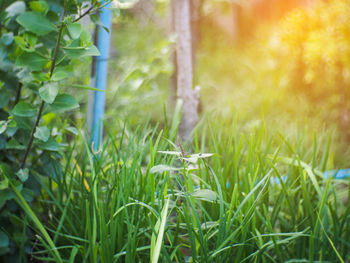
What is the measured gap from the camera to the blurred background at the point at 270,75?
1994 mm

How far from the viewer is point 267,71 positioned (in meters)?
2.98

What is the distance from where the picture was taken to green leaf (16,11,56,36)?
2.62 ft

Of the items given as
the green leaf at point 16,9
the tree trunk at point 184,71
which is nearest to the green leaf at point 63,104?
the green leaf at point 16,9

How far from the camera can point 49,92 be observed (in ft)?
2.68

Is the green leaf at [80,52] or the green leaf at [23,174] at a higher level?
the green leaf at [80,52]

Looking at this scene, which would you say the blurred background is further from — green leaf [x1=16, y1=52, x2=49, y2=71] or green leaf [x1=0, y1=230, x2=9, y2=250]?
green leaf [x1=0, y1=230, x2=9, y2=250]

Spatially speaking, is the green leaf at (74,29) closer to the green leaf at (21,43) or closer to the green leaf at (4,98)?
the green leaf at (21,43)

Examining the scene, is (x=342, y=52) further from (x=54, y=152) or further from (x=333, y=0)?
(x=54, y=152)

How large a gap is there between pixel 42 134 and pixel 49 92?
123 millimetres

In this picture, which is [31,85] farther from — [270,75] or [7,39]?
[270,75]

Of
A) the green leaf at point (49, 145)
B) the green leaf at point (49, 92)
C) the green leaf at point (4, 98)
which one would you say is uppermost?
the green leaf at point (49, 92)

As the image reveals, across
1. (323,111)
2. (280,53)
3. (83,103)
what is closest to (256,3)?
(280,53)

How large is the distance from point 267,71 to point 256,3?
75.2 inches

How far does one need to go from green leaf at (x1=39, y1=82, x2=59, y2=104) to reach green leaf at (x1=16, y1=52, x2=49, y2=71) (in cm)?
5
